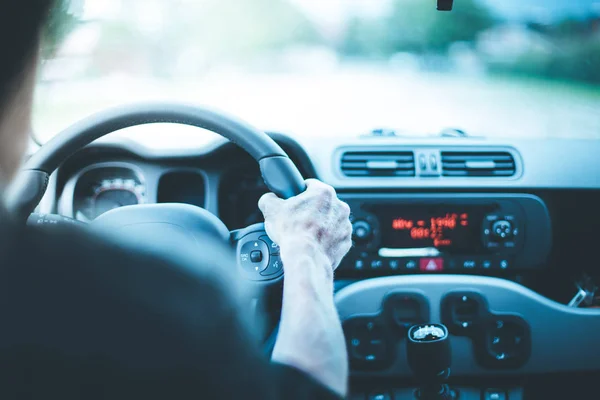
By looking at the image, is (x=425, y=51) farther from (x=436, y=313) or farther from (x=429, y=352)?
(x=429, y=352)

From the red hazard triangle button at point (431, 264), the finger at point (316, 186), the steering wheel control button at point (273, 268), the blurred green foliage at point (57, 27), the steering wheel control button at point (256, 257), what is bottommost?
the red hazard triangle button at point (431, 264)

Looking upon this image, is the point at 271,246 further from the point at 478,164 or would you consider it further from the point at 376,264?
the point at 478,164

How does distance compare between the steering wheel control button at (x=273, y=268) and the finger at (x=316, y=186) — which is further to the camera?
the steering wheel control button at (x=273, y=268)

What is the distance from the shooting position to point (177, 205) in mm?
1577

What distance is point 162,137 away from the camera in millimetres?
2154

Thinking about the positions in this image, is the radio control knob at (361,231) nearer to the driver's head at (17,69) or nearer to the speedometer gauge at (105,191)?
the speedometer gauge at (105,191)

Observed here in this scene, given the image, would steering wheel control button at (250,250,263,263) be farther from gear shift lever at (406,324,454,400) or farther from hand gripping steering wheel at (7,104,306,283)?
gear shift lever at (406,324,454,400)

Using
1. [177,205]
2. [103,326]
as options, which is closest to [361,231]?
[177,205]

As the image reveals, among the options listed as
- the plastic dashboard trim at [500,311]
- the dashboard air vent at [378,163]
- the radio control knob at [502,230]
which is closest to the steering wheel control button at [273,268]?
the plastic dashboard trim at [500,311]

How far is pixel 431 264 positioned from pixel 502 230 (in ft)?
0.94

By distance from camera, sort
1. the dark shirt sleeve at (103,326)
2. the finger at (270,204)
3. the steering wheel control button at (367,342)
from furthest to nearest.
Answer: the steering wheel control button at (367,342), the finger at (270,204), the dark shirt sleeve at (103,326)

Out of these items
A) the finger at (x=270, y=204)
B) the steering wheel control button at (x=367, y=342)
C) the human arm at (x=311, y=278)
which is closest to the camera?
the human arm at (x=311, y=278)

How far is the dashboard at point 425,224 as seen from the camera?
Result: 2051mm

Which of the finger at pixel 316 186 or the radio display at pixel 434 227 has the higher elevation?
the finger at pixel 316 186
